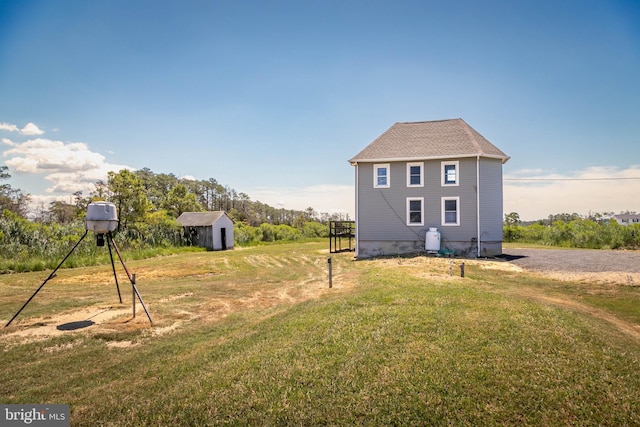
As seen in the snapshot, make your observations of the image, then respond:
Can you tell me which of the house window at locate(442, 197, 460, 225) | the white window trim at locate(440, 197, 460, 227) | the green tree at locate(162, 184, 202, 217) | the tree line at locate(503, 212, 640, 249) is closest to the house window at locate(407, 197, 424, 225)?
the white window trim at locate(440, 197, 460, 227)

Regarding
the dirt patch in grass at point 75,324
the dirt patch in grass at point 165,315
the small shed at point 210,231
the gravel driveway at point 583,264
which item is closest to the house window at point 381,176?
the gravel driveway at point 583,264

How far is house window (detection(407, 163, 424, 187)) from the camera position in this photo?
2023 centimetres

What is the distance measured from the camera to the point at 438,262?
1627 cm

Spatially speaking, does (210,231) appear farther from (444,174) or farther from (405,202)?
(444,174)

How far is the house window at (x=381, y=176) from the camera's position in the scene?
2081 cm

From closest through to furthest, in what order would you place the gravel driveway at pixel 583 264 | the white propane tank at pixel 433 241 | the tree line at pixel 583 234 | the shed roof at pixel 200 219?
the gravel driveway at pixel 583 264, the white propane tank at pixel 433 241, the tree line at pixel 583 234, the shed roof at pixel 200 219

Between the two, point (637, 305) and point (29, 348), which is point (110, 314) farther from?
point (637, 305)

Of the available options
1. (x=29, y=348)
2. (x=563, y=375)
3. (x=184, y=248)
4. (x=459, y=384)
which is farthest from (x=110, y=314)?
(x=184, y=248)

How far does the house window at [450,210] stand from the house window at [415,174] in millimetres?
1669

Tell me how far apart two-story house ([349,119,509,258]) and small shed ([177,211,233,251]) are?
54.5 ft

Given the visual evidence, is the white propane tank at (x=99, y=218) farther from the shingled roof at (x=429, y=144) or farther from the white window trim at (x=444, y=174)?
the white window trim at (x=444, y=174)

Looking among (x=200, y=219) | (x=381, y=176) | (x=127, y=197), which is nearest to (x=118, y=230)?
(x=127, y=197)

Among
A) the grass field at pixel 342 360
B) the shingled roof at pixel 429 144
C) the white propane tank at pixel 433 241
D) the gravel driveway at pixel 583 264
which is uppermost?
the shingled roof at pixel 429 144

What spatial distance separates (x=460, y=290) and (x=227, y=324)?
224 inches
